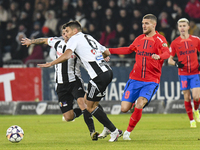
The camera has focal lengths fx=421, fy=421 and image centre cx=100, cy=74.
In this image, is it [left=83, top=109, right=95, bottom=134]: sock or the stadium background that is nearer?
[left=83, top=109, right=95, bottom=134]: sock

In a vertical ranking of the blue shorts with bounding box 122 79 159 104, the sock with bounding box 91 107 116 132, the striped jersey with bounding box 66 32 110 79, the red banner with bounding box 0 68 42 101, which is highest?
the striped jersey with bounding box 66 32 110 79

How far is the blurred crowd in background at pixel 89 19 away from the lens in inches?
665

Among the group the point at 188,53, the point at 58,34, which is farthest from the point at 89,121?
the point at 58,34

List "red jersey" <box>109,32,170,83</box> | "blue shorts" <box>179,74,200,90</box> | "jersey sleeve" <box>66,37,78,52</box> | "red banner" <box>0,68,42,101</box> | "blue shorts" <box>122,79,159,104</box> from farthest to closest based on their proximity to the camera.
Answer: "red banner" <box>0,68,42,101</box> < "blue shorts" <box>179,74,200,90</box> < "red jersey" <box>109,32,170,83</box> < "blue shorts" <box>122,79,159,104</box> < "jersey sleeve" <box>66,37,78,52</box>

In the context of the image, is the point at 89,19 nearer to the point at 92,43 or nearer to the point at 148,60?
the point at 148,60

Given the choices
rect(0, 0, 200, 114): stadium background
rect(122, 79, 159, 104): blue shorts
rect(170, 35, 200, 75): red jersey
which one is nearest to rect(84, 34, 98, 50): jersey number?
rect(122, 79, 159, 104): blue shorts

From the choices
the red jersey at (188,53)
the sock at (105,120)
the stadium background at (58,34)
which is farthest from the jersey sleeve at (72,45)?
the stadium background at (58,34)

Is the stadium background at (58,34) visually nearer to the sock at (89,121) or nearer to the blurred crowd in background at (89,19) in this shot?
the blurred crowd in background at (89,19)

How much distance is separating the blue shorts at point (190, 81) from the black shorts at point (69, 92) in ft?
9.51

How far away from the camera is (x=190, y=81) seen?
1038 centimetres

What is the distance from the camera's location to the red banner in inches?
603

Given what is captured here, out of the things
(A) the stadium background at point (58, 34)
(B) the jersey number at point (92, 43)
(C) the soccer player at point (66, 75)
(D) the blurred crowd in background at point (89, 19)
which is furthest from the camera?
(D) the blurred crowd in background at point (89, 19)

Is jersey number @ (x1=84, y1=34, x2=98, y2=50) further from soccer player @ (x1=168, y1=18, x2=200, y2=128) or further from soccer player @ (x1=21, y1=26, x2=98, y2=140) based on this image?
soccer player @ (x1=168, y1=18, x2=200, y2=128)

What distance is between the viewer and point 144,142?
23.0ft
